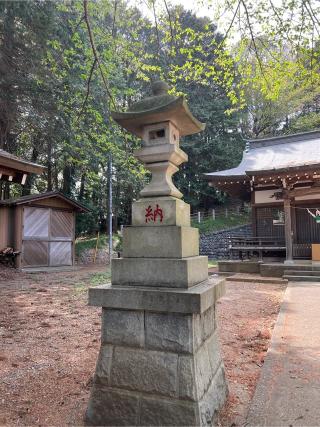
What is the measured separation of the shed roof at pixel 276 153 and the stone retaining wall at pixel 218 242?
5337 mm

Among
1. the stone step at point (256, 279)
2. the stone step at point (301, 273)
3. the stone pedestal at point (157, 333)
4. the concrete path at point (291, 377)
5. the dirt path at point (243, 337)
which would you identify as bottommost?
the dirt path at point (243, 337)

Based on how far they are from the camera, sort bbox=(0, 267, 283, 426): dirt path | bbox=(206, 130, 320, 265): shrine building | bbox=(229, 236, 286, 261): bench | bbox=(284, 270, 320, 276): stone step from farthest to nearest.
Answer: bbox=(229, 236, 286, 261): bench < bbox=(206, 130, 320, 265): shrine building < bbox=(284, 270, 320, 276): stone step < bbox=(0, 267, 283, 426): dirt path

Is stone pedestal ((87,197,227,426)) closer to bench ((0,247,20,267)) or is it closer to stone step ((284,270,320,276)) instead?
stone step ((284,270,320,276))

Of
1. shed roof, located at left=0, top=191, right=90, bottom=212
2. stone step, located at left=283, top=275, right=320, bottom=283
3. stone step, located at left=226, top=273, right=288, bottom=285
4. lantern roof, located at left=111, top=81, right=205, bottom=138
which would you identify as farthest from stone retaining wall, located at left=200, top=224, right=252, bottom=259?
lantern roof, located at left=111, top=81, right=205, bottom=138

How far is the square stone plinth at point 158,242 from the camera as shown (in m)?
2.55

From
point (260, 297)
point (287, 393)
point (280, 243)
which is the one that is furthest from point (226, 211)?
point (287, 393)

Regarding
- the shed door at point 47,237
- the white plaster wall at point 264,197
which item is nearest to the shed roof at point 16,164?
the shed door at point 47,237

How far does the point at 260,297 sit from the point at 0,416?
21.3ft

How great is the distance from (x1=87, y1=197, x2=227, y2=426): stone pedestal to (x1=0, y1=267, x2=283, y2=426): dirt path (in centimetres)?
42

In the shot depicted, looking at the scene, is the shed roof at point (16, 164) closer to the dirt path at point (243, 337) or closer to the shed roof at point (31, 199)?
the dirt path at point (243, 337)

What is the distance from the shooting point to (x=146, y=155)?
2.84 meters

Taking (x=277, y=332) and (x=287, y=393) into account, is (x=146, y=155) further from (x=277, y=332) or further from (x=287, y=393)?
(x=277, y=332)

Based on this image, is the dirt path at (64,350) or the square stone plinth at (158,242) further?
the dirt path at (64,350)

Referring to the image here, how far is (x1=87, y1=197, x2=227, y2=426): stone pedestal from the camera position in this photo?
7.55 feet
